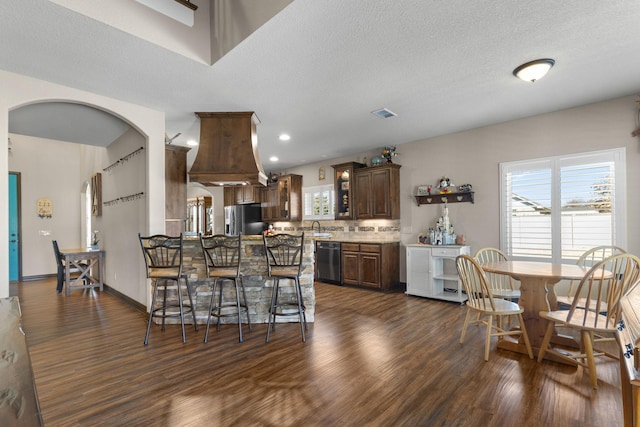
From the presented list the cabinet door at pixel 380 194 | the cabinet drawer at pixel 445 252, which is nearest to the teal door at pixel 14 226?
the cabinet door at pixel 380 194

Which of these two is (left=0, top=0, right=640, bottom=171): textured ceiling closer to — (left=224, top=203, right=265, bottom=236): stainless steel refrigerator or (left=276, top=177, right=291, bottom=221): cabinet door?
(left=276, top=177, right=291, bottom=221): cabinet door

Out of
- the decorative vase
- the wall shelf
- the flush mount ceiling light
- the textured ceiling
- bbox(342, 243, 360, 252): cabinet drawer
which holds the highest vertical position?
the textured ceiling

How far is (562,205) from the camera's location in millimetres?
4199

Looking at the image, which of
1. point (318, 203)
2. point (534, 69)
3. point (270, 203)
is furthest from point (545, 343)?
point (270, 203)

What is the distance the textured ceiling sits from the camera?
2275mm

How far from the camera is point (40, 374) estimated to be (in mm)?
2549

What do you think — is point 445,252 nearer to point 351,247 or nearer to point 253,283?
point 351,247

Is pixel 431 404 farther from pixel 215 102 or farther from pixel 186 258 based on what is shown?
pixel 215 102

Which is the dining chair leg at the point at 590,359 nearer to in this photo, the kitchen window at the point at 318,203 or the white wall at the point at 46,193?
the kitchen window at the point at 318,203

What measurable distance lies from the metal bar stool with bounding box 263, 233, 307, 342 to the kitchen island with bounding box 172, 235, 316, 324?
0.40 ft

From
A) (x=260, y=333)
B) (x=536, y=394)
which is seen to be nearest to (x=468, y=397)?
(x=536, y=394)

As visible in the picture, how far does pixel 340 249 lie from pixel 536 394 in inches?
Result: 168

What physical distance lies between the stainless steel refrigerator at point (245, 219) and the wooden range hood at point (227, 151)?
3.96m

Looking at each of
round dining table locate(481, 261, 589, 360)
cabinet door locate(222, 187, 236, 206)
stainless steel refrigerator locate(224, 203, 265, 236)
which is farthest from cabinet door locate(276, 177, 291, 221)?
round dining table locate(481, 261, 589, 360)
